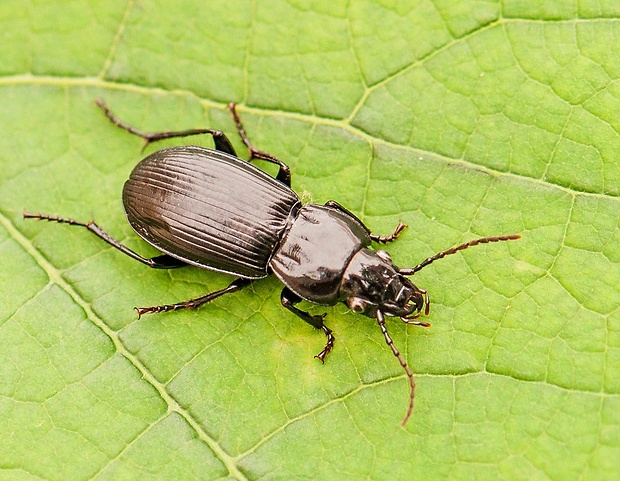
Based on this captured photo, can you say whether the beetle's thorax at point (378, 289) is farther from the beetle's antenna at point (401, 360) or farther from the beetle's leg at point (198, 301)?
the beetle's leg at point (198, 301)

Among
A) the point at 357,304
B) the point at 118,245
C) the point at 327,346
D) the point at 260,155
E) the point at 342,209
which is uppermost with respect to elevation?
the point at 260,155

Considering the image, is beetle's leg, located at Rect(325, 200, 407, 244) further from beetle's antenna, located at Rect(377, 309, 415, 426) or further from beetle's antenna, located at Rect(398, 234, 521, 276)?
beetle's antenna, located at Rect(377, 309, 415, 426)

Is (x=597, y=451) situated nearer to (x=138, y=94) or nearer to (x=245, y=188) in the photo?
(x=245, y=188)

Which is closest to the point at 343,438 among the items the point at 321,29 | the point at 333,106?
the point at 333,106

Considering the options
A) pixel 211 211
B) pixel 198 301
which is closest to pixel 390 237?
pixel 211 211

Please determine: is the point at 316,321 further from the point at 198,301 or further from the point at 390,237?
the point at 198,301

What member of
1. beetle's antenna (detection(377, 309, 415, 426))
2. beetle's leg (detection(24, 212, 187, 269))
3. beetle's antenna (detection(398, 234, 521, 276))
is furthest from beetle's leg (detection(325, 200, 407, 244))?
beetle's leg (detection(24, 212, 187, 269))
